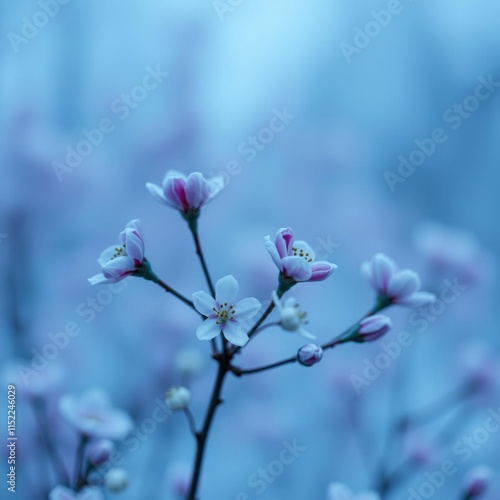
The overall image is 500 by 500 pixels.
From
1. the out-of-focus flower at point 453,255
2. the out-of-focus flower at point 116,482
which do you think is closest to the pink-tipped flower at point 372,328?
the out-of-focus flower at point 116,482

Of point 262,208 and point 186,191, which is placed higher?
point 262,208

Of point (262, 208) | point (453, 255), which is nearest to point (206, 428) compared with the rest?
point (453, 255)

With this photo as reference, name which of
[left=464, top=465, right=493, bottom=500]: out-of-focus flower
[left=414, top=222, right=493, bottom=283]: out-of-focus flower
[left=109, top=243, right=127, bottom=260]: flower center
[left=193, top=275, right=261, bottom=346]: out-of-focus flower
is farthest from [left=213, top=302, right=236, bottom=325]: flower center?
[left=414, top=222, right=493, bottom=283]: out-of-focus flower

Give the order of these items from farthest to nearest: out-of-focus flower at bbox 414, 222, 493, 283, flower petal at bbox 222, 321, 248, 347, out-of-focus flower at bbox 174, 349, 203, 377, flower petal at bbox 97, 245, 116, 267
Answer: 1. out-of-focus flower at bbox 414, 222, 493, 283
2. out-of-focus flower at bbox 174, 349, 203, 377
3. flower petal at bbox 97, 245, 116, 267
4. flower petal at bbox 222, 321, 248, 347

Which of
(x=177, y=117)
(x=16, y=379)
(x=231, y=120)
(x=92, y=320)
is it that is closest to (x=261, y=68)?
(x=231, y=120)

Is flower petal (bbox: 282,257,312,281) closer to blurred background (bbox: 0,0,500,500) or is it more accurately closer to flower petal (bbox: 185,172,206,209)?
flower petal (bbox: 185,172,206,209)

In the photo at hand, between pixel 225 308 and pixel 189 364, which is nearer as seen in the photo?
pixel 225 308

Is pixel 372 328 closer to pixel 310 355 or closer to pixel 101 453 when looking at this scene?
pixel 310 355
